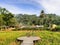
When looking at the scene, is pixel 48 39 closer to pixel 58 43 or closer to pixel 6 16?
pixel 58 43

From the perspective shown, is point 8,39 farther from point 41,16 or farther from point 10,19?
point 41,16

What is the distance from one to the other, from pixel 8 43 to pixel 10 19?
16404 millimetres

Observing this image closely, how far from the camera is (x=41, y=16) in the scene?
31094 millimetres

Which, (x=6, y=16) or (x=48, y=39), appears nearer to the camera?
(x=48, y=39)

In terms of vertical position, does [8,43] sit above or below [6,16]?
below

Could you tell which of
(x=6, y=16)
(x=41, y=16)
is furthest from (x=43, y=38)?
(x=41, y=16)

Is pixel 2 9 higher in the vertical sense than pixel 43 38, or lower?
higher

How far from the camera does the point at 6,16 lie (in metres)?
23.9

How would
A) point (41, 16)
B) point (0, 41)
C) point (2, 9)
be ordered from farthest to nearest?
point (41, 16) → point (2, 9) → point (0, 41)

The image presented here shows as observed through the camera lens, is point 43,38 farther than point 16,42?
Yes

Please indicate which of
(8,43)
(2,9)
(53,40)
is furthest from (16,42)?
(2,9)

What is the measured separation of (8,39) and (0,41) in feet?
1.75

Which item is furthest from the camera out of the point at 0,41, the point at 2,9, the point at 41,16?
the point at 41,16

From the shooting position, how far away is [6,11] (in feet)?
82.2
